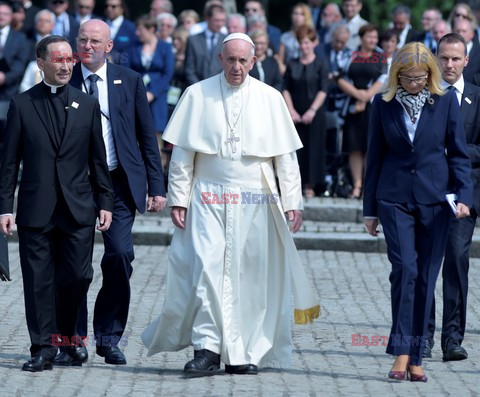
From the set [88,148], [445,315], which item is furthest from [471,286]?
[88,148]

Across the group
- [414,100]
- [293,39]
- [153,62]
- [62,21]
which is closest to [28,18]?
[62,21]

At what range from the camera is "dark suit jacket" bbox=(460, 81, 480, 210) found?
912 cm

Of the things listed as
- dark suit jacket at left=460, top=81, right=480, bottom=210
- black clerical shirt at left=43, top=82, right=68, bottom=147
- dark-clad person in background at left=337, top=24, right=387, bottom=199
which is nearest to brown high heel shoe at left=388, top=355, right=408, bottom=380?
dark suit jacket at left=460, top=81, right=480, bottom=210

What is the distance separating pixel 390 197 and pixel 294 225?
0.60m

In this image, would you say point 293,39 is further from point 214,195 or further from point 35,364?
point 35,364

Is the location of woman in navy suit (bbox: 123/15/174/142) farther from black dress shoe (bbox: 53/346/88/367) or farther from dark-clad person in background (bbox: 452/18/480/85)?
black dress shoe (bbox: 53/346/88/367)

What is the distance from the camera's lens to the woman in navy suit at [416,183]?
8062 mm

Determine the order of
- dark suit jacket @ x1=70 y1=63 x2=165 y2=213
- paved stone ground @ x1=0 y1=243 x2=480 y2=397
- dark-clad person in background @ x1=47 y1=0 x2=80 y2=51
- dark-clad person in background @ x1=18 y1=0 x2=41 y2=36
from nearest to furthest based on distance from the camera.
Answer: paved stone ground @ x1=0 y1=243 x2=480 y2=397, dark suit jacket @ x1=70 y1=63 x2=165 y2=213, dark-clad person in background @ x1=47 y1=0 x2=80 y2=51, dark-clad person in background @ x1=18 y1=0 x2=41 y2=36

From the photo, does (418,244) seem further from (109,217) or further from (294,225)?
(109,217)

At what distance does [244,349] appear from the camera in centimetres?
827

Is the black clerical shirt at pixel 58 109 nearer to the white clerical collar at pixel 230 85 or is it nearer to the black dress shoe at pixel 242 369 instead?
the white clerical collar at pixel 230 85

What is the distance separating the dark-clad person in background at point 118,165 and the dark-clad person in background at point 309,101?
768 centimetres

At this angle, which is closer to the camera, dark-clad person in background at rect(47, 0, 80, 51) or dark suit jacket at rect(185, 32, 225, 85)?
dark suit jacket at rect(185, 32, 225, 85)

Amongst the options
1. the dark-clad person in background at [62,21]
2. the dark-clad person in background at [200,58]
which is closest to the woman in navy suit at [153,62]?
the dark-clad person in background at [200,58]
